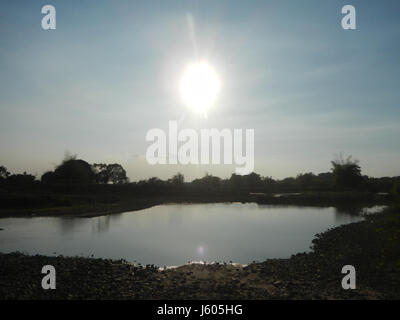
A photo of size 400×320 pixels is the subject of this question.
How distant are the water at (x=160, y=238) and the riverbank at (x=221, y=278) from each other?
2606 mm

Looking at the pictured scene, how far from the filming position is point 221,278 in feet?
40.7

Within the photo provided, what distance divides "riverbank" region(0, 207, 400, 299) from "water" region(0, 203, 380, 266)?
8.55 feet

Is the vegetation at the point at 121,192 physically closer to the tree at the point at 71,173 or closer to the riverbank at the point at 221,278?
the tree at the point at 71,173

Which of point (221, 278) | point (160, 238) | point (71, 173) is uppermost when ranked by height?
point (71, 173)

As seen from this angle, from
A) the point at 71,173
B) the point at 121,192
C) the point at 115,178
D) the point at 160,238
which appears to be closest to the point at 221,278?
the point at 160,238

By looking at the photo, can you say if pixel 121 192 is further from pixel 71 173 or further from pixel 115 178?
pixel 115 178

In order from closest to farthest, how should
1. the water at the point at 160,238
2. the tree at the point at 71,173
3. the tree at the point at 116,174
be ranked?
1. the water at the point at 160,238
2. the tree at the point at 71,173
3. the tree at the point at 116,174

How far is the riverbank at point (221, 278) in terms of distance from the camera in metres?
10.2

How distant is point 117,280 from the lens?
11.7 metres

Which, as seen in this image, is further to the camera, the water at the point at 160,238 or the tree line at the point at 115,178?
the tree line at the point at 115,178

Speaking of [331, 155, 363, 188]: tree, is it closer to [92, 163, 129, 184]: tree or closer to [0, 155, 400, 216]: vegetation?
[0, 155, 400, 216]: vegetation

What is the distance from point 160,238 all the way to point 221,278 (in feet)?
36.6

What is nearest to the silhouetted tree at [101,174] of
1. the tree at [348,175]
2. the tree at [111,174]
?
the tree at [111,174]

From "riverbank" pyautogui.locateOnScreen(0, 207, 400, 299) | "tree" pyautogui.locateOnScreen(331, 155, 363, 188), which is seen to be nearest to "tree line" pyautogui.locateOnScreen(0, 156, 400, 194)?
"tree" pyautogui.locateOnScreen(331, 155, 363, 188)
